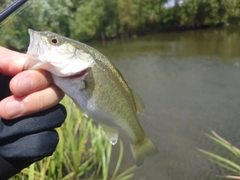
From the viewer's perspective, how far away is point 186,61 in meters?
14.6

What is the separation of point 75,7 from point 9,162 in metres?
32.4

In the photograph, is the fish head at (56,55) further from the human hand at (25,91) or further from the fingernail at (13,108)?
the fingernail at (13,108)

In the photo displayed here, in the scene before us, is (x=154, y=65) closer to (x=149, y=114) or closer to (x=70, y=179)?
(x=149, y=114)

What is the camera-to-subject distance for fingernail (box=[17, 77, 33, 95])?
1035 millimetres

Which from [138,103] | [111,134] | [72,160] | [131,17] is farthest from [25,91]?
[131,17]

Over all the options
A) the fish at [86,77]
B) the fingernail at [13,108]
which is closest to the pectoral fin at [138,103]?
the fish at [86,77]

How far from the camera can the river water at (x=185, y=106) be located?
5488 mm

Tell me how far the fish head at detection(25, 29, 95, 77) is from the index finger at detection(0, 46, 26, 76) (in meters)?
0.05

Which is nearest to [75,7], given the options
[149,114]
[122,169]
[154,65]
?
[154,65]

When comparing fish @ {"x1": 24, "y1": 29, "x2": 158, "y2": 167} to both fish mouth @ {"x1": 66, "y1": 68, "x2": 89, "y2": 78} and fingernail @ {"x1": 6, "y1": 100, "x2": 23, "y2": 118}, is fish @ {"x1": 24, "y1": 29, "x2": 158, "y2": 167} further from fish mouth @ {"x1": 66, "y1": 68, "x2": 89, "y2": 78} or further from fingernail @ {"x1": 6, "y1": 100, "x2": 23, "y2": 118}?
fingernail @ {"x1": 6, "y1": 100, "x2": 23, "y2": 118}

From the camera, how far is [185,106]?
8.51m

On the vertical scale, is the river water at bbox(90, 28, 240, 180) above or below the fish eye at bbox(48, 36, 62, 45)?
below

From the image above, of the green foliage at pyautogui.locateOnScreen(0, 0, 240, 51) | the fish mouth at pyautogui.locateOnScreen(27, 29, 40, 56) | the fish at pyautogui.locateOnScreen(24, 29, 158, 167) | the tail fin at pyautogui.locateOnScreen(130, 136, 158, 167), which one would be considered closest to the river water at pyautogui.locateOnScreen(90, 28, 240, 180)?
the tail fin at pyautogui.locateOnScreen(130, 136, 158, 167)

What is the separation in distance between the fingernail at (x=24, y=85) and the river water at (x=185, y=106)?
4325 mm
